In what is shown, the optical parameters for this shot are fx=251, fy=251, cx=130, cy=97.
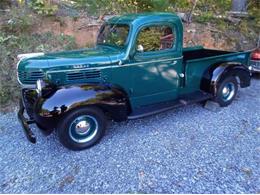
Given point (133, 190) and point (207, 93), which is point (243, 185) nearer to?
point (133, 190)

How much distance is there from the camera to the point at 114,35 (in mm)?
4234

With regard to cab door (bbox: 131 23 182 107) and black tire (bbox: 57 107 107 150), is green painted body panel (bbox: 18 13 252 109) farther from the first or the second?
black tire (bbox: 57 107 107 150)

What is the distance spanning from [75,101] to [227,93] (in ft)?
10.9

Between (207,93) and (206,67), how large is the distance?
0.50 metres

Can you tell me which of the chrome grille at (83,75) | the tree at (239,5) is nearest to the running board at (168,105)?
the chrome grille at (83,75)

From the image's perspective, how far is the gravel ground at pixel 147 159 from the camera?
2.96 m

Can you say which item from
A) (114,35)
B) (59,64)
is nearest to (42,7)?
(114,35)

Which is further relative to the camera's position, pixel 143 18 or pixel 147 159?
pixel 143 18

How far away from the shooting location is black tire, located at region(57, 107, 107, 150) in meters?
3.43

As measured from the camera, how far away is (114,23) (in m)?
4.33

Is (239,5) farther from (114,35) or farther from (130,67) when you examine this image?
(130,67)

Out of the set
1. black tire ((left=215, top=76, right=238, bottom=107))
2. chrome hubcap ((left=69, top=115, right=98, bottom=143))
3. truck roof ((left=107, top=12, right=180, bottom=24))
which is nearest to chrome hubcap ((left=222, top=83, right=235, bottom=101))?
black tire ((left=215, top=76, right=238, bottom=107))

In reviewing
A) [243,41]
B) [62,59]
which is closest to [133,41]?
[62,59]

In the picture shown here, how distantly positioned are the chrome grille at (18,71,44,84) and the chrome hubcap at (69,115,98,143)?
88cm
